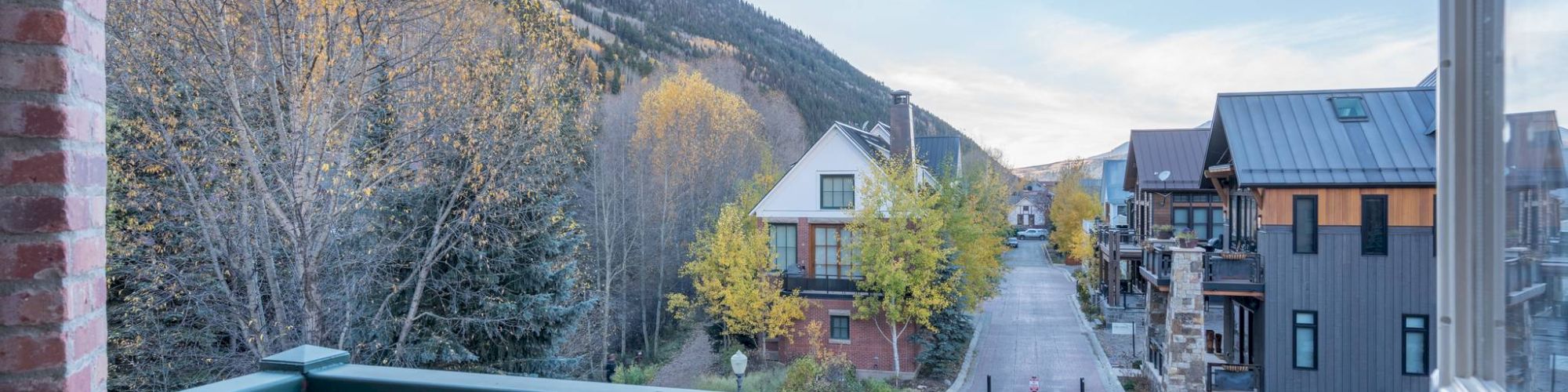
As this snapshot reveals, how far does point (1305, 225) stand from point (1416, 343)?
1727mm

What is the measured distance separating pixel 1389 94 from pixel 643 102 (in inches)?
685

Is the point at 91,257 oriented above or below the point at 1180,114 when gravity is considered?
below

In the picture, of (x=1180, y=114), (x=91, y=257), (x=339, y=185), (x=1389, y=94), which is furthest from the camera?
(x=1180, y=114)

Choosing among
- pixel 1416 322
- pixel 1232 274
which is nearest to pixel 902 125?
pixel 1232 274

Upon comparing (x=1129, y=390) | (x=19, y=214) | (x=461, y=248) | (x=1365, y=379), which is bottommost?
(x=1129, y=390)

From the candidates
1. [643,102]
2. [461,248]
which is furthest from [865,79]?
[461,248]

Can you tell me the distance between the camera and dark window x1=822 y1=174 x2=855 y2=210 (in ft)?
52.7

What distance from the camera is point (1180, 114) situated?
1747cm

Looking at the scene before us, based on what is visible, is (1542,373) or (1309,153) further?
(1309,153)

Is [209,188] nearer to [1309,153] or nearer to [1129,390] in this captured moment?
[1309,153]

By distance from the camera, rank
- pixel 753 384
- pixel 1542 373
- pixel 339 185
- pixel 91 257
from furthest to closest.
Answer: pixel 753 384
pixel 339 185
pixel 91 257
pixel 1542 373

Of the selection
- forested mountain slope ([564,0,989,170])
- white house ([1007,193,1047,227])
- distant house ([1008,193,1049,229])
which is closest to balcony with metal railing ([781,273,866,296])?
forested mountain slope ([564,0,989,170])

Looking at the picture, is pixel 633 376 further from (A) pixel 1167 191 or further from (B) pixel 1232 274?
(A) pixel 1167 191

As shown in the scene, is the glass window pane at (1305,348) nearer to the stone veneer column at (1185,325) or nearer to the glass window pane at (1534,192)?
the stone veneer column at (1185,325)
